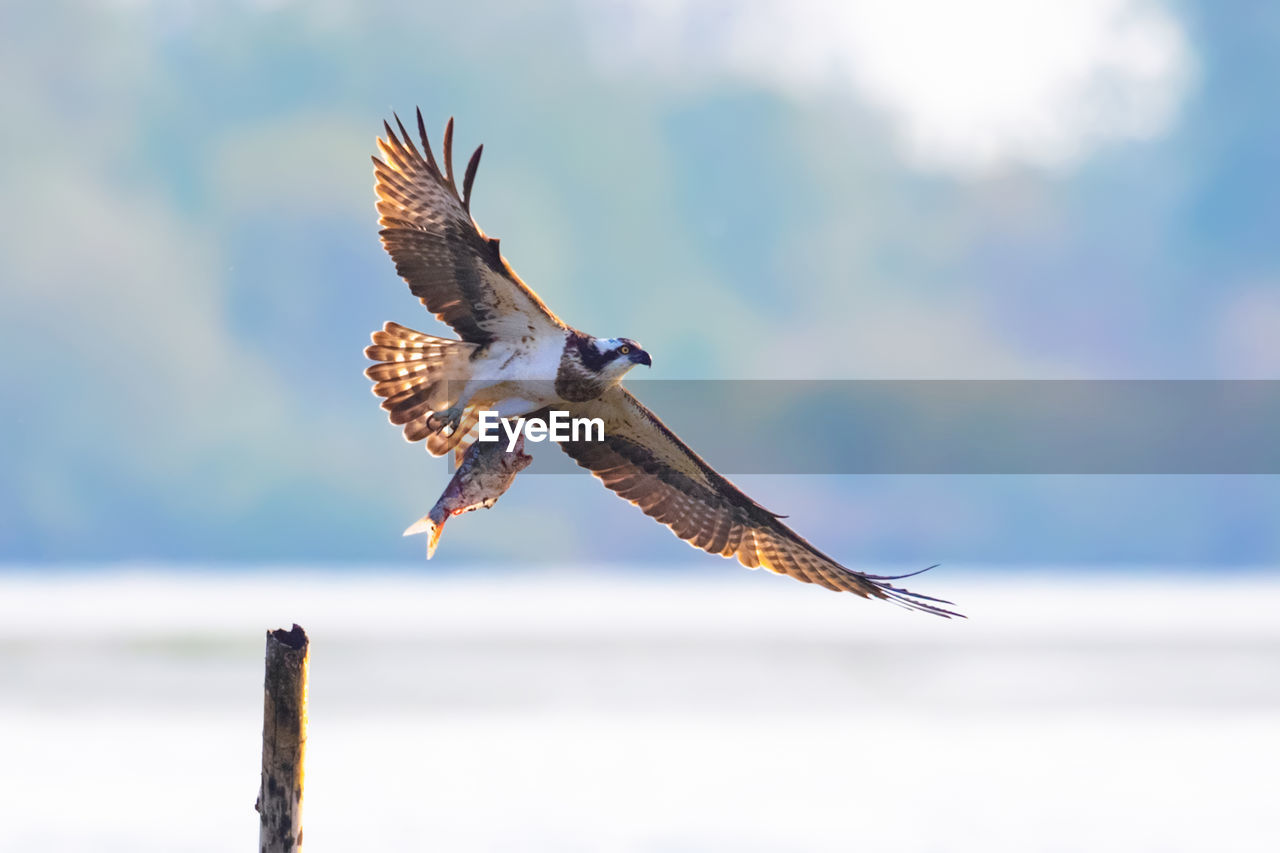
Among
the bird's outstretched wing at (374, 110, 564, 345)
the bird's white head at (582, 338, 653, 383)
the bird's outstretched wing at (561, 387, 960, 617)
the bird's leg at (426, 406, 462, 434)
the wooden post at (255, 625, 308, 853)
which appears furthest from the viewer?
the bird's outstretched wing at (561, 387, 960, 617)

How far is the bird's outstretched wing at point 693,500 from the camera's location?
8734 mm

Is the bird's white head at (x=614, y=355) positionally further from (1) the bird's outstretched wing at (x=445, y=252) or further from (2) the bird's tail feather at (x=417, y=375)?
(2) the bird's tail feather at (x=417, y=375)

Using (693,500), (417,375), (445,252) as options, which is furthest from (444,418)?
(693,500)

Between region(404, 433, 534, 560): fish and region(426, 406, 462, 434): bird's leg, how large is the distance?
227 mm

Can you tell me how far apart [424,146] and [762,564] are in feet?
14.0

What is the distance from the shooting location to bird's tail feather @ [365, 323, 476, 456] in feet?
25.1

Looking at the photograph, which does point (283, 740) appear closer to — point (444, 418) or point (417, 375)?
point (444, 418)

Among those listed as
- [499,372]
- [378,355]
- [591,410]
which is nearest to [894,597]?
[591,410]

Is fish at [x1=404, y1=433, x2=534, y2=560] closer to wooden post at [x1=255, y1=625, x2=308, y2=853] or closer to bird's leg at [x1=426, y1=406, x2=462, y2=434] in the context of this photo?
bird's leg at [x1=426, y1=406, x2=462, y2=434]

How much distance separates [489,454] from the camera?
782 centimetres

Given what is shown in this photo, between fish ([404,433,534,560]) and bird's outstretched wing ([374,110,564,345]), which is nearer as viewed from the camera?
bird's outstretched wing ([374,110,564,345])

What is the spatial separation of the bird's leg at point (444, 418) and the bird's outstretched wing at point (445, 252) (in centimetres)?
58

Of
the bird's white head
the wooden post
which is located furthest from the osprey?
the wooden post

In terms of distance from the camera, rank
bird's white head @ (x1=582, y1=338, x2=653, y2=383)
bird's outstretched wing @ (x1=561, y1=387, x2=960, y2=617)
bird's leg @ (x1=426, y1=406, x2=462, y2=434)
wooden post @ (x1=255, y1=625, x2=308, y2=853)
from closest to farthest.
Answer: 1. wooden post @ (x1=255, y1=625, x2=308, y2=853)
2. bird's white head @ (x1=582, y1=338, x2=653, y2=383)
3. bird's leg @ (x1=426, y1=406, x2=462, y2=434)
4. bird's outstretched wing @ (x1=561, y1=387, x2=960, y2=617)
